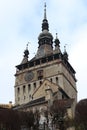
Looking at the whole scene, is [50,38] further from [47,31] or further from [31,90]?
[31,90]

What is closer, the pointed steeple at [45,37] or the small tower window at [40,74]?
the small tower window at [40,74]

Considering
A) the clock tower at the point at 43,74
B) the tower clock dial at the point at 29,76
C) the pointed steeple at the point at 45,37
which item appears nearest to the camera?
the clock tower at the point at 43,74

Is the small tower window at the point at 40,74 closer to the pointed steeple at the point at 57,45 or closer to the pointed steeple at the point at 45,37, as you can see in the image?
the pointed steeple at the point at 57,45

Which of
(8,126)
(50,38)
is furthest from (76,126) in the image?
(50,38)

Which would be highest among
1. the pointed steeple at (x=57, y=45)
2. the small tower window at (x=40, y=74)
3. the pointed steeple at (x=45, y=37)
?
the pointed steeple at (x=45, y=37)

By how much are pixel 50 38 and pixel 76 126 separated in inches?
2852

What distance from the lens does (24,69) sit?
12850 cm

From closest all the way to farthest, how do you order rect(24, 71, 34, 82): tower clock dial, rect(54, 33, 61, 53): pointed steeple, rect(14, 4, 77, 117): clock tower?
rect(14, 4, 77, 117): clock tower
rect(24, 71, 34, 82): tower clock dial
rect(54, 33, 61, 53): pointed steeple

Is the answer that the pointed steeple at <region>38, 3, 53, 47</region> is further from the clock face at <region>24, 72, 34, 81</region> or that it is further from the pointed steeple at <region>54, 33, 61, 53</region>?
the clock face at <region>24, 72, 34, 81</region>

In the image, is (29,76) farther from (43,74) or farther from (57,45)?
(57,45)

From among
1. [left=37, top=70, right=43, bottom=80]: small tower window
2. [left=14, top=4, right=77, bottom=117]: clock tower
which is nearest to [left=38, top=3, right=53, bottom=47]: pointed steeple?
[left=14, top=4, right=77, bottom=117]: clock tower

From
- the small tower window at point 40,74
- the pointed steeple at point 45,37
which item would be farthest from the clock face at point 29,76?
the pointed steeple at point 45,37

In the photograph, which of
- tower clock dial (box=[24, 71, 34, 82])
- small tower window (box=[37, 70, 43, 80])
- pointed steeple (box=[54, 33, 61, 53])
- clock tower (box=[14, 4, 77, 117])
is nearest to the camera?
clock tower (box=[14, 4, 77, 117])

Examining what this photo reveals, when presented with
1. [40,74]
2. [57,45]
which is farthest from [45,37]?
[40,74]
